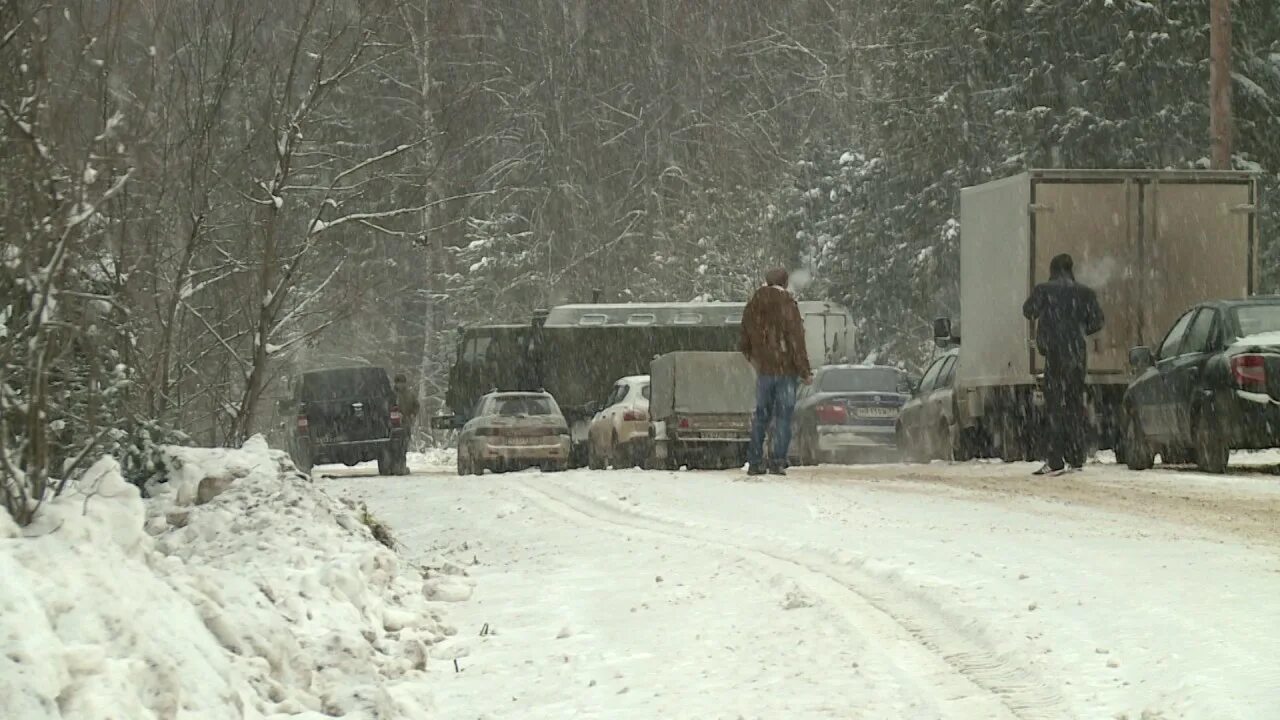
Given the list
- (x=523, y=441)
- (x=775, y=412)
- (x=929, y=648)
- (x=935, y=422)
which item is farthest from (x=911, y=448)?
(x=929, y=648)

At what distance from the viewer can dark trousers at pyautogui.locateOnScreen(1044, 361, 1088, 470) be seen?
56.1ft

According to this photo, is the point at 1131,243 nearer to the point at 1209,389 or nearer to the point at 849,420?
the point at 1209,389

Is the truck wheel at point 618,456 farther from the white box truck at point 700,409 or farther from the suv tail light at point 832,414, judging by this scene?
the suv tail light at point 832,414

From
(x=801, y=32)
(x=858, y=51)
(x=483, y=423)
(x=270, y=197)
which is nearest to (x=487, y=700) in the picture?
(x=270, y=197)

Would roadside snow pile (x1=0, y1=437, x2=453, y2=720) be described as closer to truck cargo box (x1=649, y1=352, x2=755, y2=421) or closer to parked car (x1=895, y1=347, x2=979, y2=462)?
parked car (x1=895, y1=347, x2=979, y2=462)

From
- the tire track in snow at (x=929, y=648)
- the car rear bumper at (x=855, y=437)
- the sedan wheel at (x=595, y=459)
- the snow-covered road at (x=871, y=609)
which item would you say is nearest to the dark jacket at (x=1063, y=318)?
the snow-covered road at (x=871, y=609)

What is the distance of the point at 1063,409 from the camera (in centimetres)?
1717

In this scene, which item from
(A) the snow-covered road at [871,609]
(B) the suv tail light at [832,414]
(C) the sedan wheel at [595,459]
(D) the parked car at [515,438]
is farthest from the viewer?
(C) the sedan wheel at [595,459]

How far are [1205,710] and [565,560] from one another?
5.26m

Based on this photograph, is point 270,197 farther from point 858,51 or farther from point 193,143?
point 858,51

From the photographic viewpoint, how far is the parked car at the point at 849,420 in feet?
81.4

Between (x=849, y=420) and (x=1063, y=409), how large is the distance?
7.82 metres

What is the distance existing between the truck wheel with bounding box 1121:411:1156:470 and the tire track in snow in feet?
26.8

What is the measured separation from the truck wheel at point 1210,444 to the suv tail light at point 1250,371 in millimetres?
497
